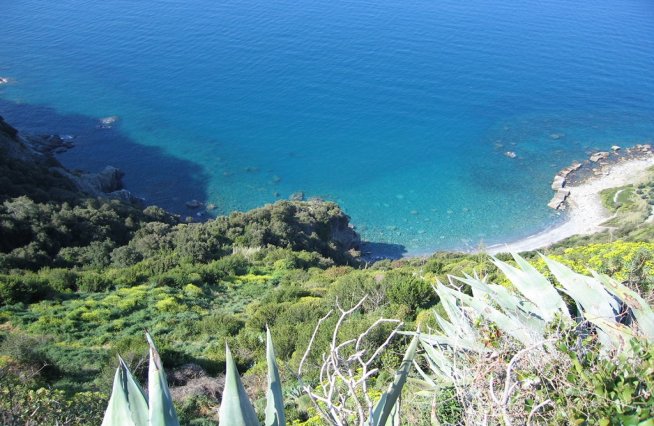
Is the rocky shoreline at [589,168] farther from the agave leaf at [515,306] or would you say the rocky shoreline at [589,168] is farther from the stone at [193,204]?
the agave leaf at [515,306]

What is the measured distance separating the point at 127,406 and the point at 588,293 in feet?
11.5

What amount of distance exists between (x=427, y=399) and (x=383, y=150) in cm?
3790

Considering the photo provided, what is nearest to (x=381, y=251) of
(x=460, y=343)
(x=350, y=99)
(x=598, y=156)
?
(x=598, y=156)

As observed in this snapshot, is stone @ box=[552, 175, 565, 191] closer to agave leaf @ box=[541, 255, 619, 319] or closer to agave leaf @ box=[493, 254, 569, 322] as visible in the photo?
agave leaf @ box=[493, 254, 569, 322]

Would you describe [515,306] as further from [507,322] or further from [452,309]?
[452,309]

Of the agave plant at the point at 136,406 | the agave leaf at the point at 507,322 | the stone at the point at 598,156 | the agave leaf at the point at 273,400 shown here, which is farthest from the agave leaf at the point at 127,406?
the stone at the point at 598,156

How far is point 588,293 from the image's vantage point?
13.1 ft

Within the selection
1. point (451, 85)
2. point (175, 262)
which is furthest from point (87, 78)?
point (175, 262)

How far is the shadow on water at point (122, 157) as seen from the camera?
3516 cm

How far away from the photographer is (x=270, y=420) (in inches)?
105

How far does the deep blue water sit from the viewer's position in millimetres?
36500

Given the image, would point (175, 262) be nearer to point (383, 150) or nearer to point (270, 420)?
point (270, 420)

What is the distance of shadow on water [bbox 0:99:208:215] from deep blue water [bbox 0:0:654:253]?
16 cm

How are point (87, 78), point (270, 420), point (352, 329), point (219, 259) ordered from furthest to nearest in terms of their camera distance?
point (87, 78), point (219, 259), point (352, 329), point (270, 420)
